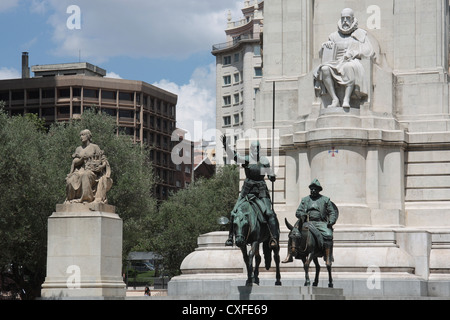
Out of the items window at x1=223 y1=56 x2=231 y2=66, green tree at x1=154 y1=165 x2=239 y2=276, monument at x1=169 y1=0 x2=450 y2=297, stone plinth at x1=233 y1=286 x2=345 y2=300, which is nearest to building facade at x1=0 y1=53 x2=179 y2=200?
window at x1=223 y1=56 x2=231 y2=66

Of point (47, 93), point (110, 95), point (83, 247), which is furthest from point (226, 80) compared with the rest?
point (83, 247)

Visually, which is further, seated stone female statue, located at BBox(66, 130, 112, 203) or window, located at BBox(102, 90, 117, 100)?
window, located at BBox(102, 90, 117, 100)

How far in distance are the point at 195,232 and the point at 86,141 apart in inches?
1227

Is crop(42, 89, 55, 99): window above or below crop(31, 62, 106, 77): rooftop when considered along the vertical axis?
below

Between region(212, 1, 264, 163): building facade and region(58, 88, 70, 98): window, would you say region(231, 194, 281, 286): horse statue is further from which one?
region(58, 88, 70, 98): window

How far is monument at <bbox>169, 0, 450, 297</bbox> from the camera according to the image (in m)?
37.1

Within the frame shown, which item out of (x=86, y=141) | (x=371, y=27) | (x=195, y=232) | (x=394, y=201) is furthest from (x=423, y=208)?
(x=195, y=232)

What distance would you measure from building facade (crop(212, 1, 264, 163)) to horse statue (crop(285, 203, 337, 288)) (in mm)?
103647

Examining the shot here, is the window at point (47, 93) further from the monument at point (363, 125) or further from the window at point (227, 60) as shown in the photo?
the monument at point (363, 125)

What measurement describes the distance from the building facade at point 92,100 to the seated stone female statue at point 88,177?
311 feet

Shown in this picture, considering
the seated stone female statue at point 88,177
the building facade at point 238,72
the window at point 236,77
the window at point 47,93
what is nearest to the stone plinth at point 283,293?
the seated stone female statue at point 88,177

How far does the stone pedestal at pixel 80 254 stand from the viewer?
3409 centimetres

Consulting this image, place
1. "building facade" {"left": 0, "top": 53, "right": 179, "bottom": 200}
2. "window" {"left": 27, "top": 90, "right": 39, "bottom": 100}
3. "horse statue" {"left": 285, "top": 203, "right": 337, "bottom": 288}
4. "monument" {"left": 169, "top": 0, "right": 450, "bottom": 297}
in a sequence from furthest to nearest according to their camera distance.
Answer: "window" {"left": 27, "top": 90, "right": 39, "bottom": 100}
"building facade" {"left": 0, "top": 53, "right": 179, "bottom": 200}
"monument" {"left": 169, "top": 0, "right": 450, "bottom": 297}
"horse statue" {"left": 285, "top": 203, "right": 337, "bottom": 288}

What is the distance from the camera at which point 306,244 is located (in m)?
30.2
